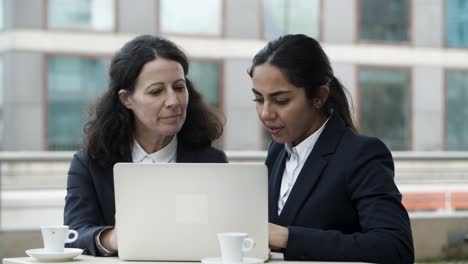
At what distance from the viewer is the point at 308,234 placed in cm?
205

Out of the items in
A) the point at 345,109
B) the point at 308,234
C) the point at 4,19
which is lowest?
the point at 308,234

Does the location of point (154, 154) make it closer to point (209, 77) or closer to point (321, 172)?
point (321, 172)

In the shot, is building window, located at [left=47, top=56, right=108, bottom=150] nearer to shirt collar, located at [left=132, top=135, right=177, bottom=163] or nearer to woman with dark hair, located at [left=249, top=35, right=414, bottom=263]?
shirt collar, located at [left=132, top=135, right=177, bottom=163]

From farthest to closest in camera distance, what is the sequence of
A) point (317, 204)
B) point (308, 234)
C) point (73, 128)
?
point (73, 128), point (317, 204), point (308, 234)

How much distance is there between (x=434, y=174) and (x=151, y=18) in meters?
3.50

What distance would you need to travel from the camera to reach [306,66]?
2258 millimetres

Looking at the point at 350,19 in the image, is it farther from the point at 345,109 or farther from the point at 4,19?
the point at 345,109

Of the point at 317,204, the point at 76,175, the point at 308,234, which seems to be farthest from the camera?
the point at 76,175

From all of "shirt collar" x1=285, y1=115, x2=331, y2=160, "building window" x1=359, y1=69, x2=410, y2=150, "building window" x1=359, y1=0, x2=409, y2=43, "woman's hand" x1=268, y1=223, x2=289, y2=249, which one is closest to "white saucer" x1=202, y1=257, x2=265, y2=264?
"woman's hand" x1=268, y1=223, x2=289, y2=249

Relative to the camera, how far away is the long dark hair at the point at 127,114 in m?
2.60

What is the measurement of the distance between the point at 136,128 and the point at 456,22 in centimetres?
842

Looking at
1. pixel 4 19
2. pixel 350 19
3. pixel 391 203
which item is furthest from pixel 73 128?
pixel 391 203

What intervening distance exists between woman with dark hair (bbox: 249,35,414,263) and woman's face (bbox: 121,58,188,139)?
33 cm

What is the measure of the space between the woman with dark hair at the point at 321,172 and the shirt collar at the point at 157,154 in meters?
0.45
